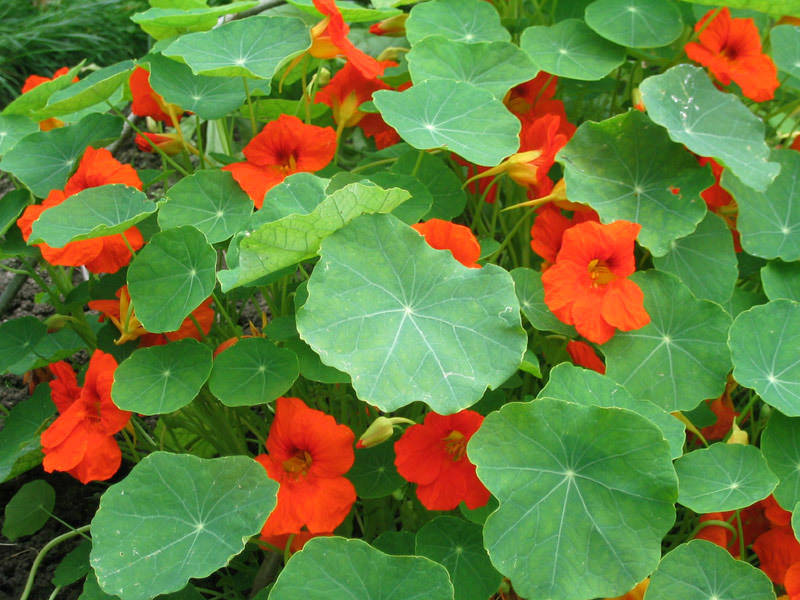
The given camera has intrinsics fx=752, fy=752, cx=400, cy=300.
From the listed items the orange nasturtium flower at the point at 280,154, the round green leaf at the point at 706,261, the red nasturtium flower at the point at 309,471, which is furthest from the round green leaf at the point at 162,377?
the round green leaf at the point at 706,261

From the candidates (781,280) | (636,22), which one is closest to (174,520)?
(781,280)

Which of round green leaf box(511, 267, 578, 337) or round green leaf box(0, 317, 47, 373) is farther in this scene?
round green leaf box(0, 317, 47, 373)

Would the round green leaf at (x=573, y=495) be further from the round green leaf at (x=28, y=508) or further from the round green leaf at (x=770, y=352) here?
the round green leaf at (x=28, y=508)

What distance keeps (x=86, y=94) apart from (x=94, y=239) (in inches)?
10.2

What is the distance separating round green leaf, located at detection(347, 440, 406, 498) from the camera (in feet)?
3.67

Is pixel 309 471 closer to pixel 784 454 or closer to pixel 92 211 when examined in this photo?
pixel 92 211

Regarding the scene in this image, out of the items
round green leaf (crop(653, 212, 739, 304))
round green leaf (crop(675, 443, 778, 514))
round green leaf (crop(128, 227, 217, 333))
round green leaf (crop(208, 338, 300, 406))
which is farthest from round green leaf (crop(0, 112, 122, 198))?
round green leaf (crop(675, 443, 778, 514))

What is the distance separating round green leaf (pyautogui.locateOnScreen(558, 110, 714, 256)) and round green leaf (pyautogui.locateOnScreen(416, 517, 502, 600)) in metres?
0.50

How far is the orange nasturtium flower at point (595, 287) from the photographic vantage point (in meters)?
1.04

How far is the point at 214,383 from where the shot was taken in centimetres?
107

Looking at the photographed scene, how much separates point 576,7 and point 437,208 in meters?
0.61

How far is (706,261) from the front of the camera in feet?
4.02

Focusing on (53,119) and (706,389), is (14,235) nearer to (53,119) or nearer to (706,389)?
(53,119)

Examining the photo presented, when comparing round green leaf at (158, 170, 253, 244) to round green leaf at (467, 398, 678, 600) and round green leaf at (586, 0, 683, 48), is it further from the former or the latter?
round green leaf at (586, 0, 683, 48)
